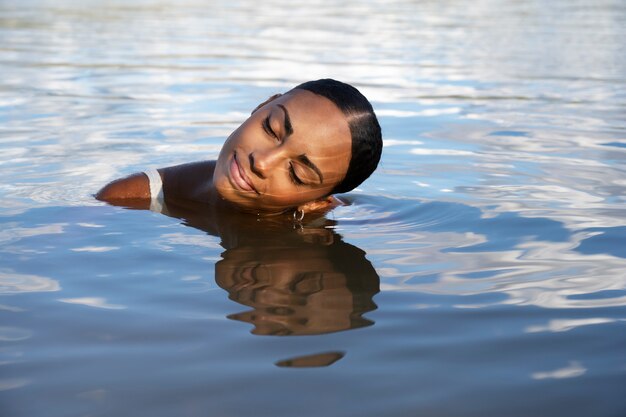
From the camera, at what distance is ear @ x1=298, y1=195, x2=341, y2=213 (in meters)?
5.09

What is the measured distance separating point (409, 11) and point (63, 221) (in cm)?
1831

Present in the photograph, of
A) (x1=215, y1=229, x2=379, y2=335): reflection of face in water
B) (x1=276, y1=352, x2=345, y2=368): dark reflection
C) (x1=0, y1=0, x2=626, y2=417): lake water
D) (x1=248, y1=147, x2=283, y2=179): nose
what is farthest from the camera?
(x1=248, y1=147, x2=283, y2=179): nose

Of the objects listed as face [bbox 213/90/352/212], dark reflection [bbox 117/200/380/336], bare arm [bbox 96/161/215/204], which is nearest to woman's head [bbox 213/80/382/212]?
face [bbox 213/90/352/212]

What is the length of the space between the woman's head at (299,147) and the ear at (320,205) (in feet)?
0.91

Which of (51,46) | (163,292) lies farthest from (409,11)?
(163,292)

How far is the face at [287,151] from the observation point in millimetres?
4473

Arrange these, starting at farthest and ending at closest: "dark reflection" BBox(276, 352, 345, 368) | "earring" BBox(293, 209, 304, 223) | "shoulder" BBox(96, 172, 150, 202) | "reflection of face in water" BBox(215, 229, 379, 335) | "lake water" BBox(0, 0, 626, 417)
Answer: "shoulder" BBox(96, 172, 150, 202) < "earring" BBox(293, 209, 304, 223) < "reflection of face in water" BBox(215, 229, 379, 335) < "dark reflection" BBox(276, 352, 345, 368) < "lake water" BBox(0, 0, 626, 417)

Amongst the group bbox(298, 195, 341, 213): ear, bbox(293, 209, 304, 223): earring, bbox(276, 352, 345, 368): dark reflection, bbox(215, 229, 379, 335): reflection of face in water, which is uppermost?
bbox(298, 195, 341, 213): ear

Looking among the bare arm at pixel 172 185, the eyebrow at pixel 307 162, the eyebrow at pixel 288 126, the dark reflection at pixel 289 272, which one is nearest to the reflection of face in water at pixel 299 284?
the dark reflection at pixel 289 272

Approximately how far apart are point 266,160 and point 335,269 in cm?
67

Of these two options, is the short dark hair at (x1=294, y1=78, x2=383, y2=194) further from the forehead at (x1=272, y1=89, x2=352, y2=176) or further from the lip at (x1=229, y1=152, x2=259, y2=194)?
the lip at (x1=229, y1=152, x2=259, y2=194)

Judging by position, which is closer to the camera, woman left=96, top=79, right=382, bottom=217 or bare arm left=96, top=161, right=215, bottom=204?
woman left=96, top=79, right=382, bottom=217

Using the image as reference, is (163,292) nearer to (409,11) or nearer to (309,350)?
(309,350)

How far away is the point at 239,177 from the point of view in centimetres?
455
